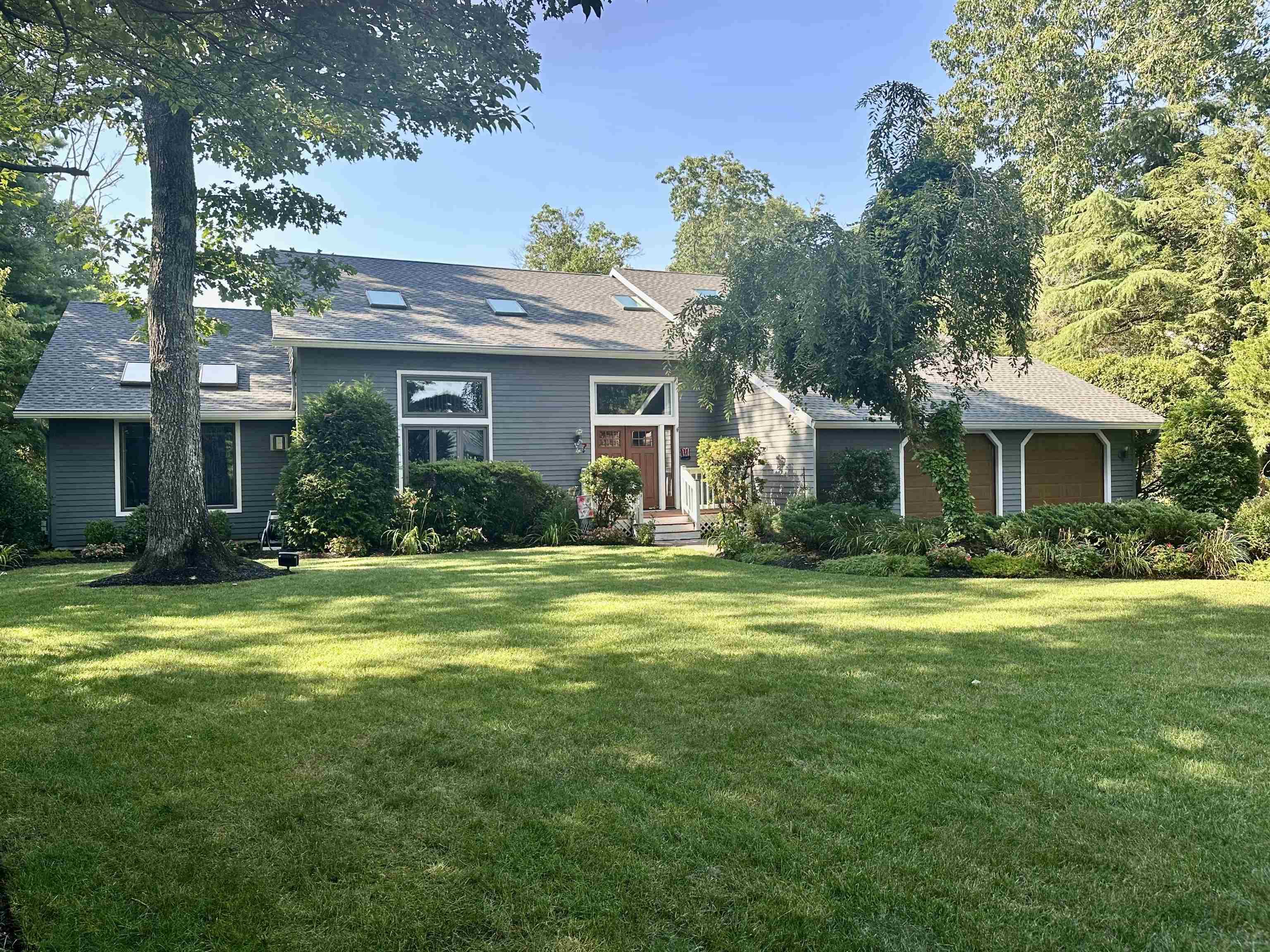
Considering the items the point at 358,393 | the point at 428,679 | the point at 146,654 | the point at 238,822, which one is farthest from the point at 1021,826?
the point at 358,393

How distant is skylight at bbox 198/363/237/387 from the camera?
14.8 meters

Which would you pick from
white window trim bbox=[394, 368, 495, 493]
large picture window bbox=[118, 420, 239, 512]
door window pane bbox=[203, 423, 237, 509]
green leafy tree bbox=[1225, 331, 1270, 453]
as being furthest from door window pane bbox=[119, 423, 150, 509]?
green leafy tree bbox=[1225, 331, 1270, 453]

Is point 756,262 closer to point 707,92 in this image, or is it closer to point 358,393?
point 358,393

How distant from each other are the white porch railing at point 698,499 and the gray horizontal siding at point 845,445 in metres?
2.04

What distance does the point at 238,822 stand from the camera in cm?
278

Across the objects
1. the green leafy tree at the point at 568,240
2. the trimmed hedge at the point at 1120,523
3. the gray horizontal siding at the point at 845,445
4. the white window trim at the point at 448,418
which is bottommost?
the trimmed hedge at the point at 1120,523

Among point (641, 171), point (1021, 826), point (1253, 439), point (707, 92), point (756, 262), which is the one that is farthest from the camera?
point (641, 171)

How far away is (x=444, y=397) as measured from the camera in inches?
590

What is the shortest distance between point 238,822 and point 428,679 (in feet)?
6.06

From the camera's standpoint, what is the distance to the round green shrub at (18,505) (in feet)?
41.3

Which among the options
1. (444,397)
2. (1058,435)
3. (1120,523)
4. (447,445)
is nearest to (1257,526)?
(1120,523)

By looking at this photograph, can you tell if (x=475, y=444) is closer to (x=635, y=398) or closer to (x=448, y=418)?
(x=448, y=418)

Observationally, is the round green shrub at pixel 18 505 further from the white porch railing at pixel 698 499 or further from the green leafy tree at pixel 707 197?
the green leafy tree at pixel 707 197

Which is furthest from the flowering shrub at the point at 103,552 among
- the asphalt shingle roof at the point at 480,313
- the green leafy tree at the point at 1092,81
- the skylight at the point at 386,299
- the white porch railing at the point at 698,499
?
the green leafy tree at the point at 1092,81
